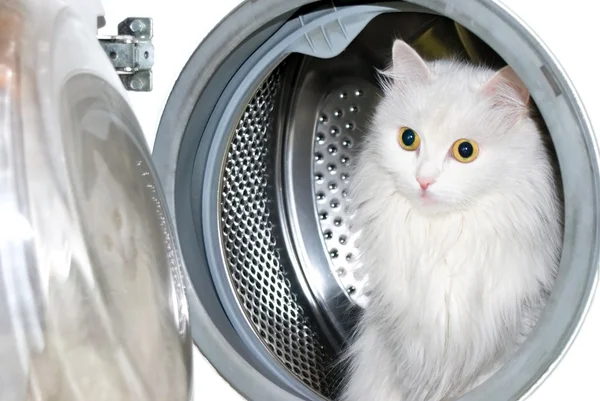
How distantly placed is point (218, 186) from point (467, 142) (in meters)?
0.47

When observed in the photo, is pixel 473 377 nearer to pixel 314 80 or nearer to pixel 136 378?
pixel 136 378

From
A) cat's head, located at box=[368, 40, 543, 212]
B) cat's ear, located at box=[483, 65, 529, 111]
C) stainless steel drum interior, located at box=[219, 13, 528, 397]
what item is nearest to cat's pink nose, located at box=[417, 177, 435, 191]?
cat's head, located at box=[368, 40, 543, 212]

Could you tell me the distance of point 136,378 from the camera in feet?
3.18

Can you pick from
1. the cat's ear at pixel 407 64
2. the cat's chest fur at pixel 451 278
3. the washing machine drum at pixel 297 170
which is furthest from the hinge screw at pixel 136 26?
the cat's chest fur at pixel 451 278

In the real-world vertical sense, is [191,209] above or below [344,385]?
above

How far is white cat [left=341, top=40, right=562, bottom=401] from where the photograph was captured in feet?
3.81

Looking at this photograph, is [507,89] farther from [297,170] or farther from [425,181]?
[297,170]

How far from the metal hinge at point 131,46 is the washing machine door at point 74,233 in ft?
0.45

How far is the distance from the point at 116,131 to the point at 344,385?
73 cm

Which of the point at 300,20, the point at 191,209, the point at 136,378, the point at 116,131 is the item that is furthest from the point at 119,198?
the point at 300,20

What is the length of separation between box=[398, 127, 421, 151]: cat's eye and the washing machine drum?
194 mm

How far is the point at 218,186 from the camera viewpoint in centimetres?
138

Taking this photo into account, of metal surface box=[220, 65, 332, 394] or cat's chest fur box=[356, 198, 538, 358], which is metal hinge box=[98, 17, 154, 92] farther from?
cat's chest fur box=[356, 198, 538, 358]

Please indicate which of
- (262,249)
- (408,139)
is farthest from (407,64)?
(262,249)
